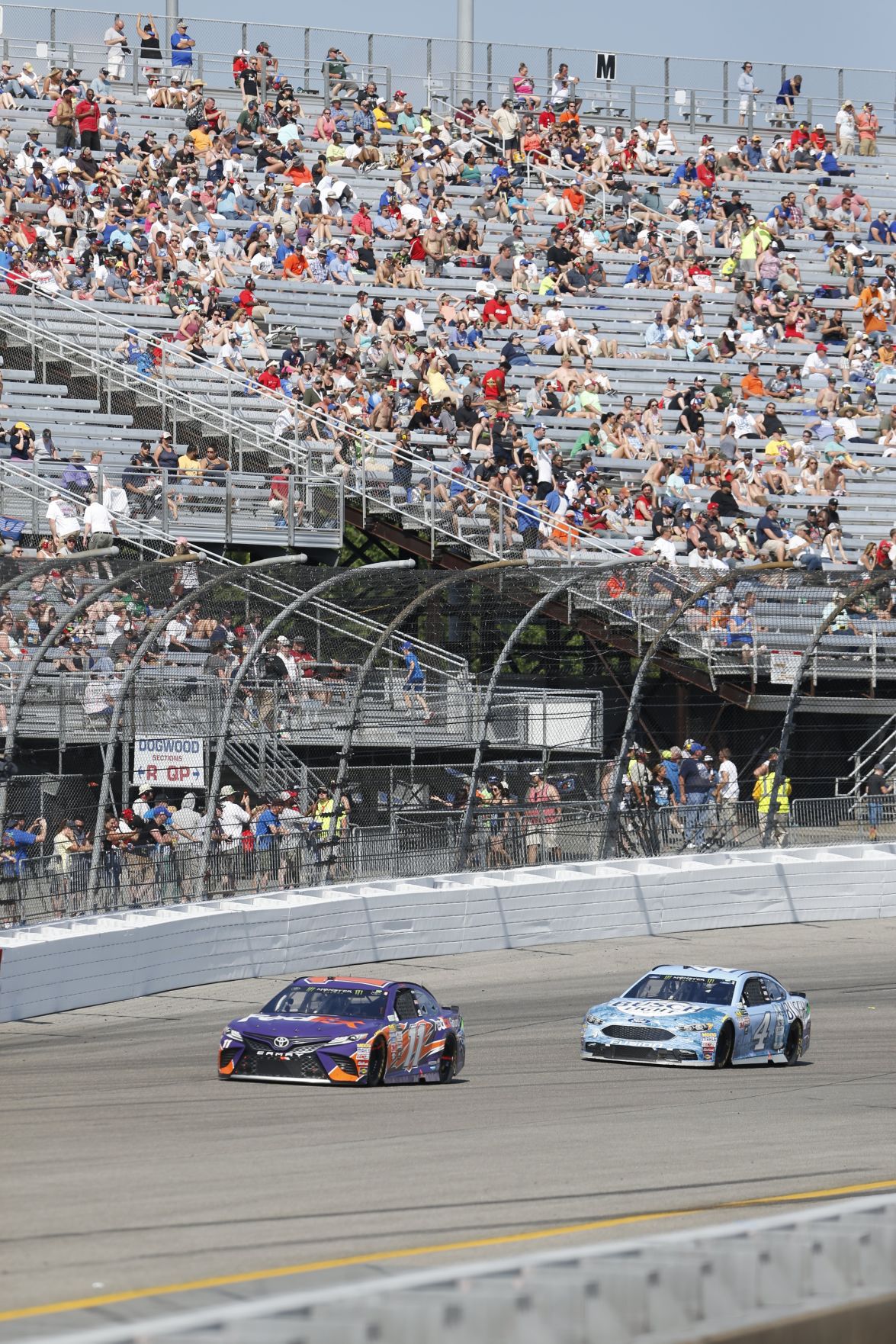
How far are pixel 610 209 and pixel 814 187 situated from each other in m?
4.96

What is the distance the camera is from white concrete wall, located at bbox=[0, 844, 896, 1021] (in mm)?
18531

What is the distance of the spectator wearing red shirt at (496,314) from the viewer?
114 ft

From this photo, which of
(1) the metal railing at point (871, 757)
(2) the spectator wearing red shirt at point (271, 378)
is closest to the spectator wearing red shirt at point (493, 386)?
(2) the spectator wearing red shirt at point (271, 378)

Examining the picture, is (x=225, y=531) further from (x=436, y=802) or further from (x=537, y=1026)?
(x=537, y=1026)

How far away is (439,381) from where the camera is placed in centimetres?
3172

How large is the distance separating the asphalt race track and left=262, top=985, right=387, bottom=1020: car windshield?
28.4 inches

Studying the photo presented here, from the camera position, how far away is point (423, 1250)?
8.45 meters

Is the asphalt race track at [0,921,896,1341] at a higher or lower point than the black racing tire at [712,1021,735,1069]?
higher

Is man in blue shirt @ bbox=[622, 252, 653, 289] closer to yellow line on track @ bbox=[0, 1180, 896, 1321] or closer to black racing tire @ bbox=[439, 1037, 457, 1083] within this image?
black racing tire @ bbox=[439, 1037, 457, 1083]

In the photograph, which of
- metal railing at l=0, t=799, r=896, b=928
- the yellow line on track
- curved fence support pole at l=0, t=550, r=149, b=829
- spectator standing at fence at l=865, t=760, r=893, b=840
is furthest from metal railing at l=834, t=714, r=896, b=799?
the yellow line on track

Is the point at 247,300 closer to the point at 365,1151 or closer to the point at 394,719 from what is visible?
the point at 394,719

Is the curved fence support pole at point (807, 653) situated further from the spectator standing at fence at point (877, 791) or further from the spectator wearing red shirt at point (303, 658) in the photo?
the spectator wearing red shirt at point (303, 658)

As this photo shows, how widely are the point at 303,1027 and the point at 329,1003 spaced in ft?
2.06

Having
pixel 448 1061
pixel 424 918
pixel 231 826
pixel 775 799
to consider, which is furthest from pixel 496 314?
pixel 448 1061
